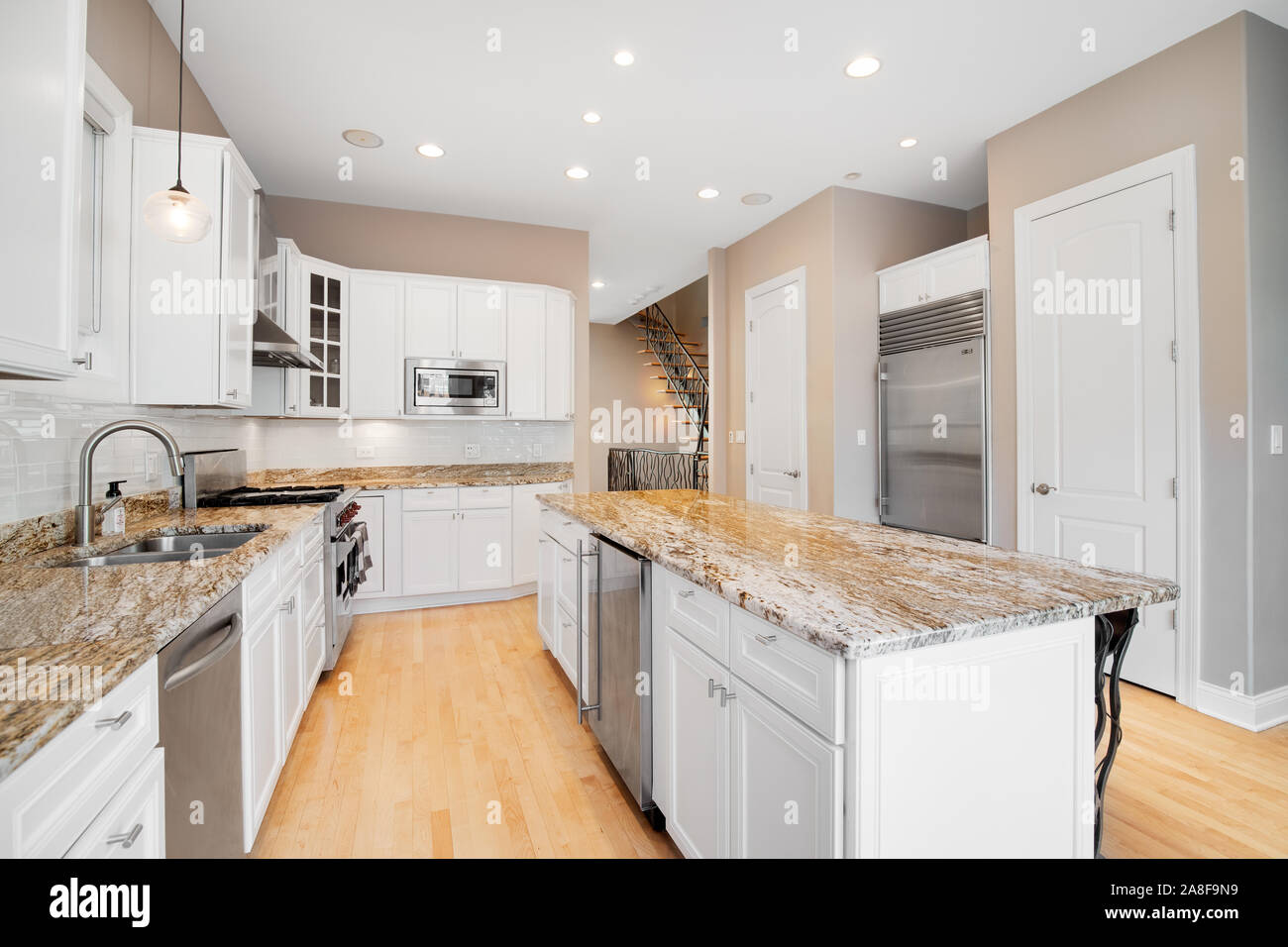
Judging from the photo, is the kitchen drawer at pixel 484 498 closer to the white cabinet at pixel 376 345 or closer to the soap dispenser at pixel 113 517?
the white cabinet at pixel 376 345

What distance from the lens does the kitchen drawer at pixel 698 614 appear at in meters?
1.37

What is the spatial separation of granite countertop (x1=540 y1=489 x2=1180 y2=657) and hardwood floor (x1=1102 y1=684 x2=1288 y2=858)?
942 mm

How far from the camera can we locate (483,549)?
4.30m

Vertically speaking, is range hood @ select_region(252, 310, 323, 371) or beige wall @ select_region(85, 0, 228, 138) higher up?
beige wall @ select_region(85, 0, 228, 138)

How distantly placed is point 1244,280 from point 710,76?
247 cm

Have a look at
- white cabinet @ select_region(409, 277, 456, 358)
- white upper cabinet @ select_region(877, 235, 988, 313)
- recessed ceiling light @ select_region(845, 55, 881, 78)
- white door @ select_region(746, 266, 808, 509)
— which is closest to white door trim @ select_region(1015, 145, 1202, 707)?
white upper cabinet @ select_region(877, 235, 988, 313)

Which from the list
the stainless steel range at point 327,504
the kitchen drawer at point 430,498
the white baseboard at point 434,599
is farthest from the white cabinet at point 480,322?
the white baseboard at point 434,599

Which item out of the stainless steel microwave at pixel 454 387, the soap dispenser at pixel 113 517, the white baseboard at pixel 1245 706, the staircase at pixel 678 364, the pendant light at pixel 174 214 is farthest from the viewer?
the staircase at pixel 678 364

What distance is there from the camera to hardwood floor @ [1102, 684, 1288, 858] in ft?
5.67

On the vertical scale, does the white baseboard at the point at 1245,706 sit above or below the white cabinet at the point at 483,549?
below

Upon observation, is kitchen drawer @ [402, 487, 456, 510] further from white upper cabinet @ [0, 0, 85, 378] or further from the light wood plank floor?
white upper cabinet @ [0, 0, 85, 378]

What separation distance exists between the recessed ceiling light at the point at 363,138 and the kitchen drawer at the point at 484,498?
2.20 meters

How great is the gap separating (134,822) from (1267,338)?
152 inches
